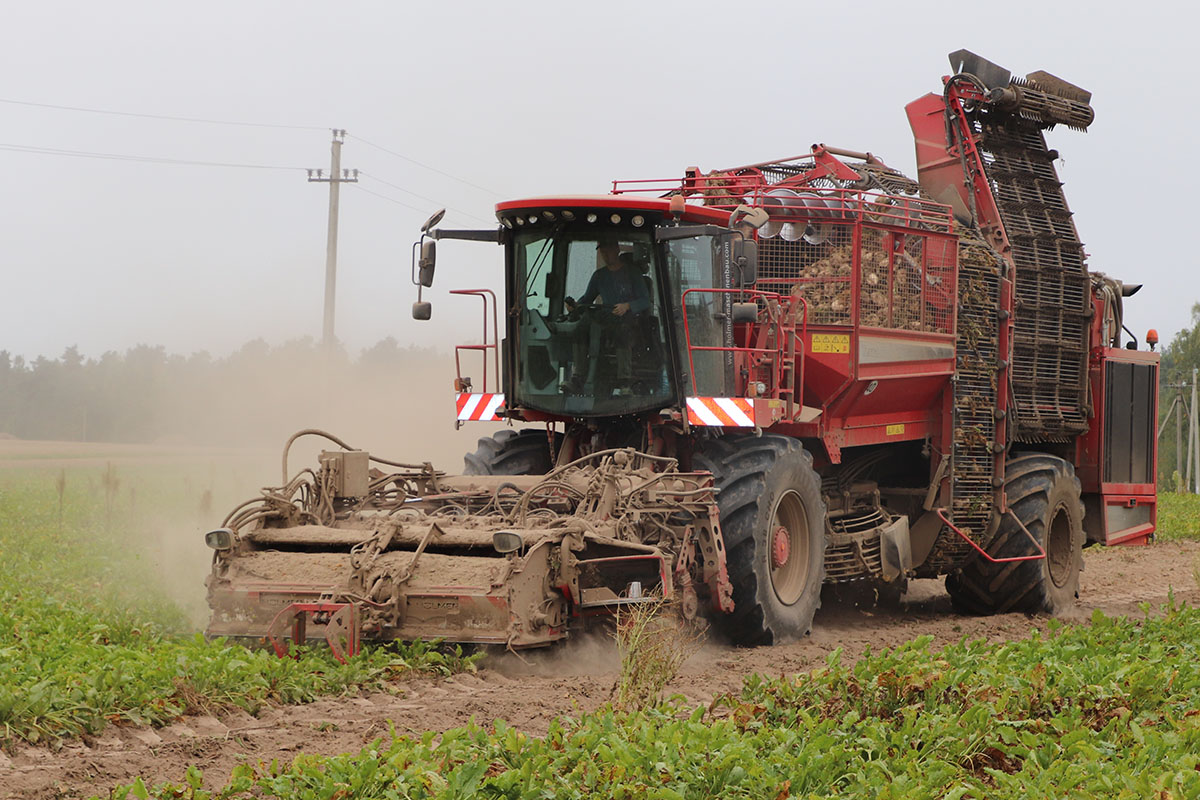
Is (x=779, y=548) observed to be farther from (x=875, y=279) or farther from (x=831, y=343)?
(x=875, y=279)

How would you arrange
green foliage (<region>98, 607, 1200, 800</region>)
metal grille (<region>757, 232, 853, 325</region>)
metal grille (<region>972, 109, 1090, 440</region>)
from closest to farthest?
green foliage (<region>98, 607, 1200, 800</region>) → metal grille (<region>757, 232, 853, 325</region>) → metal grille (<region>972, 109, 1090, 440</region>)

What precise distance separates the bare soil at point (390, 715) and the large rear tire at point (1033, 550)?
5.01ft

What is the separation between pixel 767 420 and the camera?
970 centimetres

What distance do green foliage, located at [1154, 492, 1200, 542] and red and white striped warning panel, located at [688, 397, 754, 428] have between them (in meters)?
11.5

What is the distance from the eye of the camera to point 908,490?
11.9 metres

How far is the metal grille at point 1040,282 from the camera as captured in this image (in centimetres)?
1246

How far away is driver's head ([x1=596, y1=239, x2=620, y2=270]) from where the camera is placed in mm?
9562

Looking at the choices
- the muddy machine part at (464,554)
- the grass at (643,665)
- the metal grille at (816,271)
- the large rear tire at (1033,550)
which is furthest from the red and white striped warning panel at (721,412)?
the large rear tire at (1033,550)

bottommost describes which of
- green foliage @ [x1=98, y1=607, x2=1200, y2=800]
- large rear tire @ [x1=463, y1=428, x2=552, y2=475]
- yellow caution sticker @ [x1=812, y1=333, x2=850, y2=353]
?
green foliage @ [x1=98, y1=607, x2=1200, y2=800]

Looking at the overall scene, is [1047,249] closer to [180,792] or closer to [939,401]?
[939,401]

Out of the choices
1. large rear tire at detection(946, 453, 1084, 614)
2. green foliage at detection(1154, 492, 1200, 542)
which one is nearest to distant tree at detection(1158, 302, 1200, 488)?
green foliage at detection(1154, 492, 1200, 542)

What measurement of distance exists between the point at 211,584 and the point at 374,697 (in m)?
1.83

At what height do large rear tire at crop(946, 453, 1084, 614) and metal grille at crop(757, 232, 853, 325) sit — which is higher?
metal grille at crop(757, 232, 853, 325)

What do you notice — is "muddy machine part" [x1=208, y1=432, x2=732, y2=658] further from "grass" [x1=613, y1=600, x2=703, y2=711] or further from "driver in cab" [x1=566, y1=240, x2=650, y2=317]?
"driver in cab" [x1=566, y1=240, x2=650, y2=317]
